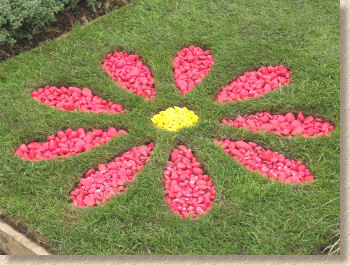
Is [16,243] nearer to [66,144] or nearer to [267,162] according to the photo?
[66,144]

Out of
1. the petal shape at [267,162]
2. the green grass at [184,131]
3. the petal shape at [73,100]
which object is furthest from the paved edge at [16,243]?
the petal shape at [267,162]

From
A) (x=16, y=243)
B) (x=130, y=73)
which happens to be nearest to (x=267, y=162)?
(x=130, y=73)

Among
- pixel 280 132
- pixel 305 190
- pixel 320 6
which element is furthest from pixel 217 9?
pixel 305 190

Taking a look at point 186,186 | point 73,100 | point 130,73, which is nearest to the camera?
point 186,186

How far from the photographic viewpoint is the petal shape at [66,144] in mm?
2664

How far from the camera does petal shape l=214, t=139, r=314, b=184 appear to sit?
8.22ft

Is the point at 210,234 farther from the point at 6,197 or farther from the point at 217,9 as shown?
the point at 217,9

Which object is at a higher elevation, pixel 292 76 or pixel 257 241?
pixel 292 76

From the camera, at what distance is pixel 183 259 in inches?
89.4

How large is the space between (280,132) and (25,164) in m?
1.24

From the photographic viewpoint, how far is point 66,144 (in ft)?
8.87

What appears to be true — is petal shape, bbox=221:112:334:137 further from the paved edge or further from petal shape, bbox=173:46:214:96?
the paved edge

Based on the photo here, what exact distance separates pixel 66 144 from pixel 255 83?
3.47ft

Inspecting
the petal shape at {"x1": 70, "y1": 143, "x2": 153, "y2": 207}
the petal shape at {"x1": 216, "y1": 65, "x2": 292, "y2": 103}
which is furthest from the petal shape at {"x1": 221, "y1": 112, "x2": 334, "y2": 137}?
the petal shape at {"x1": 70, "y1": 143, "x2": 153, "y2": 207}
